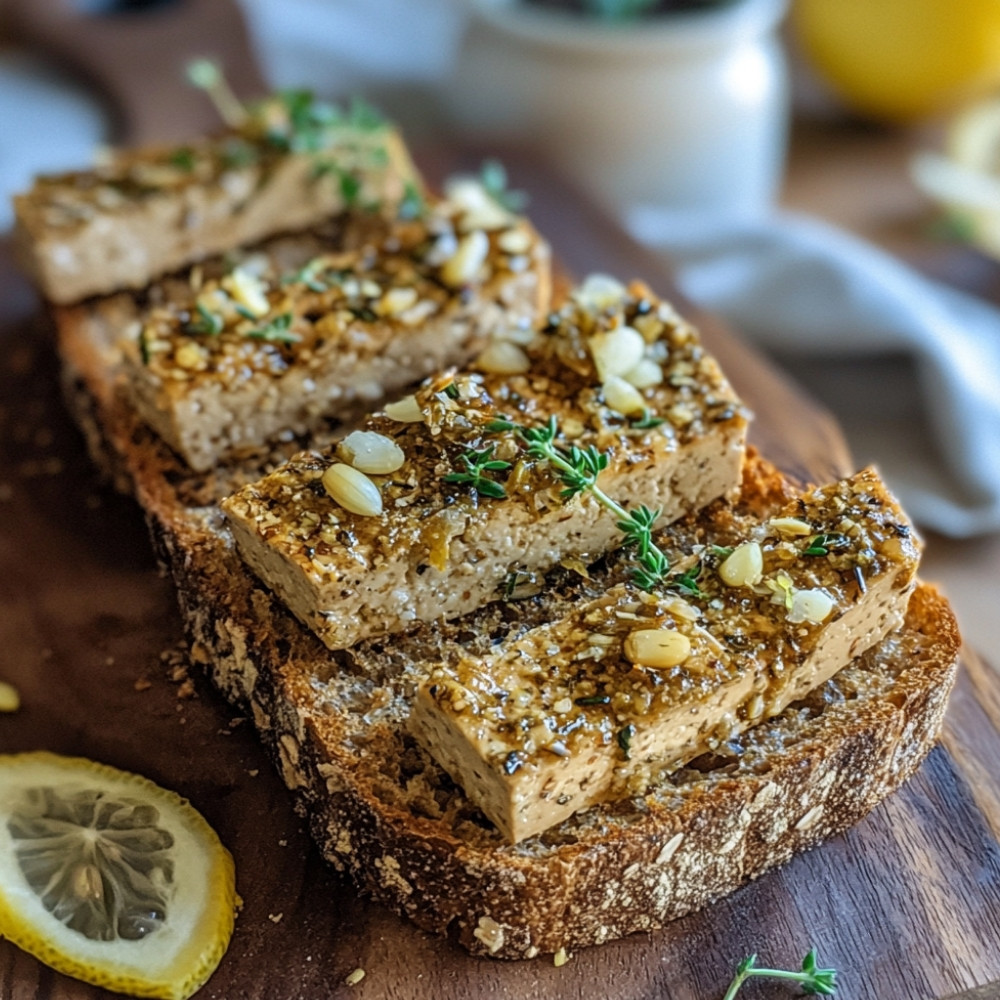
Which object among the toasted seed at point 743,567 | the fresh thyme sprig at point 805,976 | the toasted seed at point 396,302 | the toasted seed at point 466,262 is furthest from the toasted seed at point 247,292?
the fresh thyme sprig at point 805,976

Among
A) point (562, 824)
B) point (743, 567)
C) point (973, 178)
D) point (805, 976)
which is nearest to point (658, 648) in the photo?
point (743, 567)

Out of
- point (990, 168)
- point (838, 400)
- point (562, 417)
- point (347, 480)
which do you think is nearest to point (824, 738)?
point (562, 417)

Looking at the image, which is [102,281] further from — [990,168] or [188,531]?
[990,168]

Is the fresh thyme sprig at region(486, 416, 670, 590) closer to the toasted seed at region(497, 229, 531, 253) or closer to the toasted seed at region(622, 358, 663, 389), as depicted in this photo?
the toasted seed at region(622, 358, 663, 389)

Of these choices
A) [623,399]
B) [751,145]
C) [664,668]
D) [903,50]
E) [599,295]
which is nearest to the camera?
[664,668]

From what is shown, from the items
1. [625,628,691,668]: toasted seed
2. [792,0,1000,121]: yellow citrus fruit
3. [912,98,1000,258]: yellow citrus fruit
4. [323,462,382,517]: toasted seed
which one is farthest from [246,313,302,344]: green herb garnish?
[792,0,1000,121]: yellow citrus fruit

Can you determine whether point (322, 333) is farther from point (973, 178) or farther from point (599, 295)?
point (973, 178)

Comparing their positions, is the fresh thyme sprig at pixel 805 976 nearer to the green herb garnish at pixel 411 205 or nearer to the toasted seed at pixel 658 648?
the toasted seed at pixel 658 648
